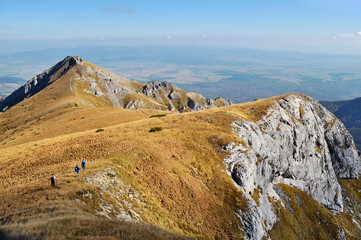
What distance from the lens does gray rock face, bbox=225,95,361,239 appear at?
42438 millimetres

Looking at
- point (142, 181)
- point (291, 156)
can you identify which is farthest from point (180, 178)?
point (291, 156)

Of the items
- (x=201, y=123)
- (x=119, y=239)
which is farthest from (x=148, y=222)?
(x=201, y=123)

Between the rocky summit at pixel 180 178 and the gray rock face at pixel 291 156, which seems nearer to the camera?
the rocky summit at pixel 180 178

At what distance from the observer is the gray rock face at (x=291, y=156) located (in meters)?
42.4

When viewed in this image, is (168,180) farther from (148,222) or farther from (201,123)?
(201,123)

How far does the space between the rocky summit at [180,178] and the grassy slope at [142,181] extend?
0.50ft

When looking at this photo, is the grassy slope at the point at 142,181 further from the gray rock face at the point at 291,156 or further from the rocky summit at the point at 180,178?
the gray rock face at the point at 291,156

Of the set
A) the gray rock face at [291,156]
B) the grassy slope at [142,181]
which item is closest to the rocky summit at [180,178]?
the grassy slope at [142,181]

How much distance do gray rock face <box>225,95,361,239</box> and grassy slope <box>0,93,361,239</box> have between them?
4.45 m

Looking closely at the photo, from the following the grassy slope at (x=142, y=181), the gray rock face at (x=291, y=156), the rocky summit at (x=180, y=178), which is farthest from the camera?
the gray rock face at (x=291, y=156)

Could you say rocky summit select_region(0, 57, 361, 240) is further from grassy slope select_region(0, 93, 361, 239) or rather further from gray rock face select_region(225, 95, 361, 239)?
gray rock face select_region(225, 95, 361, 239)

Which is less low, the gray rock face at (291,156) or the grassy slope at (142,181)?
the grassy slope at (142,181)

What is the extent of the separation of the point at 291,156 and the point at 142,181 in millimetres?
64809

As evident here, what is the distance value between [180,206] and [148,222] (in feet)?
20.4
